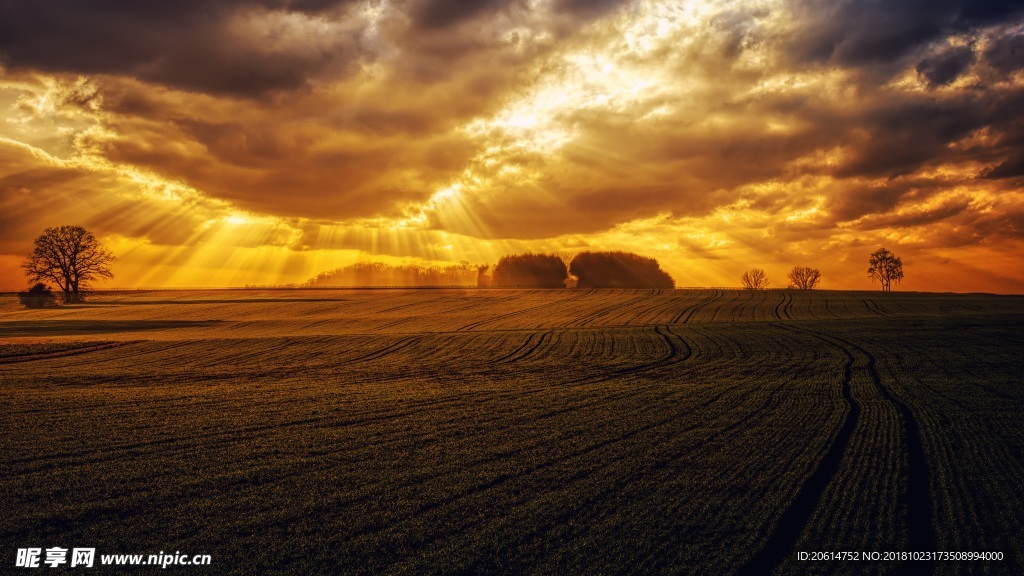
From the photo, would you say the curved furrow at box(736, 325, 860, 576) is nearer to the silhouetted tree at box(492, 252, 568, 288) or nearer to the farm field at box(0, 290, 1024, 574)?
the farm field at box(0, 290, 1024, 574)

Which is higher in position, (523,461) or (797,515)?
(797,515)

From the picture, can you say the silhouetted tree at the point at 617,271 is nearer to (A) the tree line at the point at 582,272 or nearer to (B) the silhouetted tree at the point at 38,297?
(A) the tree line at the point at 582,272

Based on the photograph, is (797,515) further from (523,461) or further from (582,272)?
(582,272)

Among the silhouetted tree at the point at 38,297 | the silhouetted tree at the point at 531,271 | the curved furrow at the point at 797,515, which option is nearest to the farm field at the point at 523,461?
the curved furrow at the point at 797,515

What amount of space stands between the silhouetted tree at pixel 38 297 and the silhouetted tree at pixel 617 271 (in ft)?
267

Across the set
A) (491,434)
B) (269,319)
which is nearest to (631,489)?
(491,434)

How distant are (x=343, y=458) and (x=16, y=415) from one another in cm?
1109

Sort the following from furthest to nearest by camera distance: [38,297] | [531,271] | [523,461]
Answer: [531,271]
[38,297]
[523,461]

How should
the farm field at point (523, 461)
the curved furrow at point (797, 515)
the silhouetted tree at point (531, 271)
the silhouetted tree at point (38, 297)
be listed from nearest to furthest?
the curved furrow at point (797, 515), the farm field at point (523, 461), the silhouetted tree at point (38, 297), the silhouetted tree at point (531, 271)

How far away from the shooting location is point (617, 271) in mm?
116062

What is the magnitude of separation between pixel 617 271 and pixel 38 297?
9213 cm

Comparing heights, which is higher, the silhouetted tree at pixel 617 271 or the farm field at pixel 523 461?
the silhouetted tree at pixel 617 271

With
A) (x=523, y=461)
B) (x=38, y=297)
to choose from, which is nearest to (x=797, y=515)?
(x=523, y=461)

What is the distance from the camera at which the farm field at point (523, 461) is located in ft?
24.2
